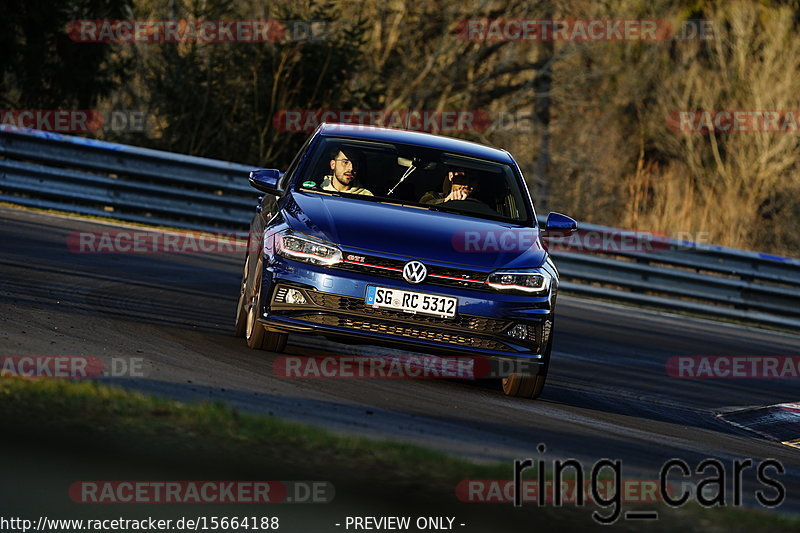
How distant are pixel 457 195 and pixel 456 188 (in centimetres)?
6

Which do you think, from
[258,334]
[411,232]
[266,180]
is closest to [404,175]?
[266,180]

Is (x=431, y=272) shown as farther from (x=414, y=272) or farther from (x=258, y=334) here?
(x=258, y=334)

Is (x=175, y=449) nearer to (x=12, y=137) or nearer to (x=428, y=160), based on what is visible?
(x=428, y=160)

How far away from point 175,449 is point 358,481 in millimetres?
845

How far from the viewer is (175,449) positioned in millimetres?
6328

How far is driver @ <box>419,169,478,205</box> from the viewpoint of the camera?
411 inches

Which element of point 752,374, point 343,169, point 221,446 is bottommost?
point 752,374

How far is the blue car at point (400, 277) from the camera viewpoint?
30.0 ft

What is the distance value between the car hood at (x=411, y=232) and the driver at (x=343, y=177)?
224 mm

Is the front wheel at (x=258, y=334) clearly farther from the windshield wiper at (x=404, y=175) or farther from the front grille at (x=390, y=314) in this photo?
the windshield wiper at (x=404, y=175)

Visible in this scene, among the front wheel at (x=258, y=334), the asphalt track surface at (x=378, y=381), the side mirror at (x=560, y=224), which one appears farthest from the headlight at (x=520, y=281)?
the front wheel at (x=258, y=334)

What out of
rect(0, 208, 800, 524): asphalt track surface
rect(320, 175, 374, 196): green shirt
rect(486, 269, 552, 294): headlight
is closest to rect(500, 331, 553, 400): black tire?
rect(0, 208, 800, 524): asphalt track surface

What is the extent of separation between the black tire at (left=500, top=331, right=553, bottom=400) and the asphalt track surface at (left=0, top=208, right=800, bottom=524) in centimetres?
11

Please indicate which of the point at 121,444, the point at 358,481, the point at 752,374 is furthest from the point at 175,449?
the point at 752,374
